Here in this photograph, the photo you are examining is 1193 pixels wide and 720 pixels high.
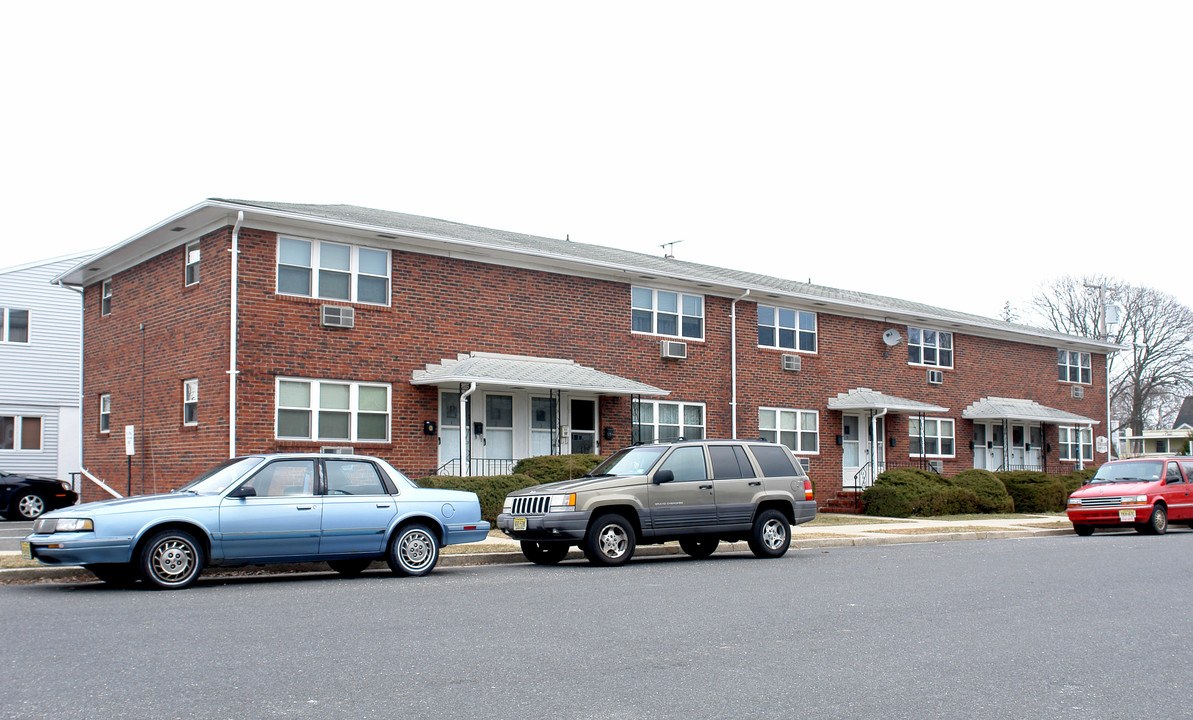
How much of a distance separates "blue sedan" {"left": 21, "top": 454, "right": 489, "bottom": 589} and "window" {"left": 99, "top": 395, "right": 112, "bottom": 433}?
42.1 ft

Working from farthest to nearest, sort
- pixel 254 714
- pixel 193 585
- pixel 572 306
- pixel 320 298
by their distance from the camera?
1. pixel 572 306
2. pixel 320 298
3. pixel 193 585
4. pixel 254 714

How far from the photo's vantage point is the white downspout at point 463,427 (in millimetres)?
20953

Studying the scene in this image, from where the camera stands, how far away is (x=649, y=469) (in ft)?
50.6

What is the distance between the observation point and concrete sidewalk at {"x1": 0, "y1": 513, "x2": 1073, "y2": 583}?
12734 millimetres

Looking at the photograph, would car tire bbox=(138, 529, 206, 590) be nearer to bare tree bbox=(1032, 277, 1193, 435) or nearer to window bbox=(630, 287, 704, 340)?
window bbox=(630, 287, 704, 340)

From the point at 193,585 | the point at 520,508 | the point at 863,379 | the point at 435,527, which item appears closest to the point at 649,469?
the point at 520,508

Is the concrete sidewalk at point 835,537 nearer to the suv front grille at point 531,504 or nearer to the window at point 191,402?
the suv front grille at point 531,504

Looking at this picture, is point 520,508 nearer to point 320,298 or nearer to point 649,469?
point 649,469

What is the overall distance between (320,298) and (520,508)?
25.6 feet

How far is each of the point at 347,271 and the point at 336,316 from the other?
104cm

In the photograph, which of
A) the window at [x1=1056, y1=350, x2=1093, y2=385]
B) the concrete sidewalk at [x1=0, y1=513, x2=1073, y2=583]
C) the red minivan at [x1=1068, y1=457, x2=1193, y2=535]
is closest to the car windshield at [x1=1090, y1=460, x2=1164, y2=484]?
the red minivan at [x1=1068, y1=457, x2=1193, y2=535]

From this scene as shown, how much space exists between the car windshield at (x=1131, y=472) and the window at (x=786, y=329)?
845 centimetres

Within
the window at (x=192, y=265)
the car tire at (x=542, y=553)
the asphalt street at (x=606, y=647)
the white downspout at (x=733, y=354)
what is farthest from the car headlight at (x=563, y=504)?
the white downspout at (x=733, y=354)

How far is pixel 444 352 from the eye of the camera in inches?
883
